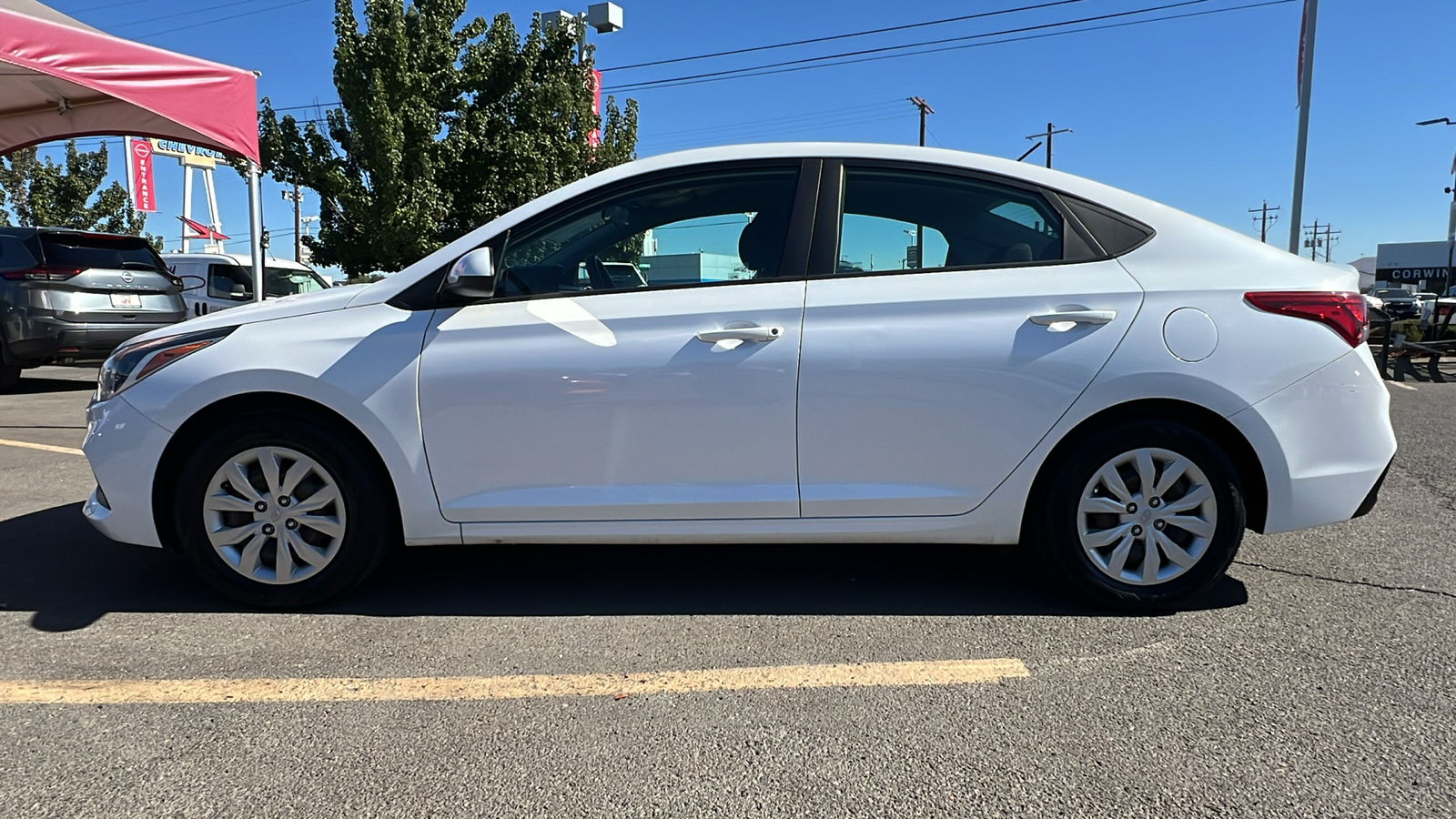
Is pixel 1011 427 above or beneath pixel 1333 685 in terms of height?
above

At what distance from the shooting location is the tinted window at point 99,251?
9.03 metres

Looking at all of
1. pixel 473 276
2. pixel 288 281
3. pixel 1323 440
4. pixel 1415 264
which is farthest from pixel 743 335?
pixel 1415 264

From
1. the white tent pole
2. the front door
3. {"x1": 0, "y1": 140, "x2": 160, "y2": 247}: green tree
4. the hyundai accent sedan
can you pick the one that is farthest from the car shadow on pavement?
Answer: {"x1": 0, "y1": 140, "x2": 160, "y2": 247}: green tree

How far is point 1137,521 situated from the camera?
10.2 feet

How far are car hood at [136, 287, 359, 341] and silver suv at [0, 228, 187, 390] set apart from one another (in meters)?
7.11

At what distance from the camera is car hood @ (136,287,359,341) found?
3.25m

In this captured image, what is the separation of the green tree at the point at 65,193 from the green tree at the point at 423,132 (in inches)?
438

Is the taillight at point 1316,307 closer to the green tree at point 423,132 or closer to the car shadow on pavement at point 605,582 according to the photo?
the car shadow on pavement at point 605,582

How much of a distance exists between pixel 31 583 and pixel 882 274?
3545 mm

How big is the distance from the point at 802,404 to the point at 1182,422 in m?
1.33

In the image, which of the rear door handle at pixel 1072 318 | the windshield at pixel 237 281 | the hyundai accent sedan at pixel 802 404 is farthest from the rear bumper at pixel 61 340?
the rear door handle at pixel 1072 318

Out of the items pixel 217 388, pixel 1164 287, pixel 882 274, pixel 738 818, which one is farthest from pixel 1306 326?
pixel 217 388

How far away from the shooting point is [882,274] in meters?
3.19

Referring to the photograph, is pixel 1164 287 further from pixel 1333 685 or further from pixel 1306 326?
pixel 1333 685
